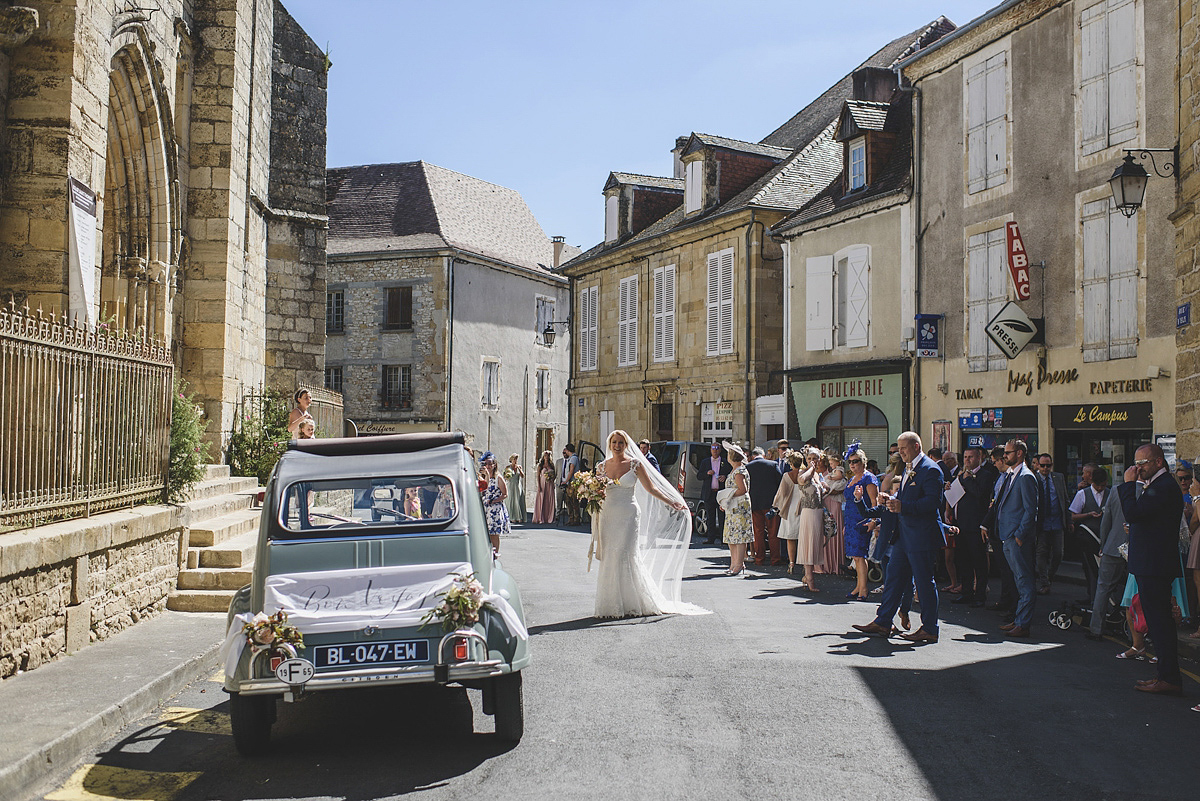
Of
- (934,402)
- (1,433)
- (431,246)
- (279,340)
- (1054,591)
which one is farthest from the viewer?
(431,246)

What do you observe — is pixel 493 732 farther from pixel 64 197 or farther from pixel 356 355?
pixel 356 355

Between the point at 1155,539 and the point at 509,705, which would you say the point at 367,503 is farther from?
the point at 1155,539

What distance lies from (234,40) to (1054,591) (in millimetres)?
13343

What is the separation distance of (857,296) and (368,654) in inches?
696

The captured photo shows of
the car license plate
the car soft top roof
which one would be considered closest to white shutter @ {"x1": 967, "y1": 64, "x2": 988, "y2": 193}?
the car soft top roof

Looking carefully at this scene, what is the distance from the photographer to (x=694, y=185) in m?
28.5

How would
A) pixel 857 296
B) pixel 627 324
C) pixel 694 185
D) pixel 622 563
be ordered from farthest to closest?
pixel 627 324
pixel 694 185
pixel 857 296
pixel 622 563

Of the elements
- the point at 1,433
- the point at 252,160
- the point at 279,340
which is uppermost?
A: the point at 252,160

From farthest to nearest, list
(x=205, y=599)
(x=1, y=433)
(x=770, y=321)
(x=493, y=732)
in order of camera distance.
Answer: (x=770, y=321) < (x=205, y=599) < (x=1, y=433) < (x=493, y=732)

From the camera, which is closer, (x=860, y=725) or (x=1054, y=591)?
(x=860, y=725)

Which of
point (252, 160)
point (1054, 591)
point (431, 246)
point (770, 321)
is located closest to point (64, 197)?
point (252, 160)

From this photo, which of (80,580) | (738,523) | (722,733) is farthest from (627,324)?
(722,733)

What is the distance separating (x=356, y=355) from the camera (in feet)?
125

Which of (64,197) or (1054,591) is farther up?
(64,197)
